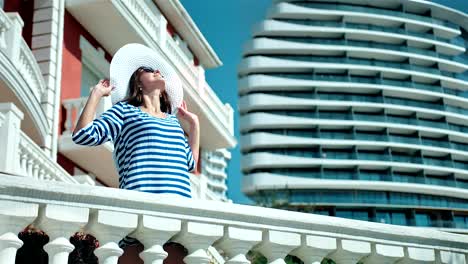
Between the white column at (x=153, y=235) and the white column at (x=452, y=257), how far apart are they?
1.65m

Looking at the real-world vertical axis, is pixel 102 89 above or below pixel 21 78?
below

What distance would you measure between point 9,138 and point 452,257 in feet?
20.2

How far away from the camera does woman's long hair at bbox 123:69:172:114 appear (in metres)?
3.64

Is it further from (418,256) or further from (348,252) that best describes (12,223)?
(418,256)

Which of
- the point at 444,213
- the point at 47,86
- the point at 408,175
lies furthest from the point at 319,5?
the point at 47,86

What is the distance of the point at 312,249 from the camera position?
132 inches

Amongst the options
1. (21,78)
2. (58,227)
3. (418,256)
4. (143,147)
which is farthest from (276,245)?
(21,78)

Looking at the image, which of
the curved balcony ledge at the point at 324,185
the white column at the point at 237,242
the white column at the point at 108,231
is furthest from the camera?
the curved balcony ledge at the point at 324,185

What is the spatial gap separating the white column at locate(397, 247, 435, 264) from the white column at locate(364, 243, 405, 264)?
0.04 meters

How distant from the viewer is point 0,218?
8.62 ft

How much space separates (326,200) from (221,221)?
68.1 m

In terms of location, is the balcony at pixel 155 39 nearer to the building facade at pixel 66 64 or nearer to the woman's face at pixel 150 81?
the building facade at pixel 66 64

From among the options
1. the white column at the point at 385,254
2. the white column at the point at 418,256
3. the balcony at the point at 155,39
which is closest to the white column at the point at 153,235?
the white column at the point at 385,254

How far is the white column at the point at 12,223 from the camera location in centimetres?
→ 260
